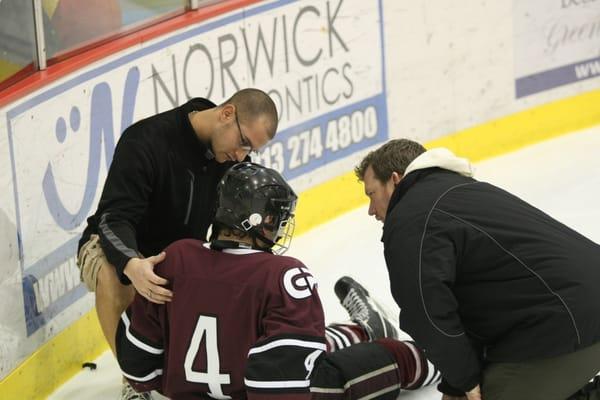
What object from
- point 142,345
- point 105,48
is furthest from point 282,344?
point 105,48

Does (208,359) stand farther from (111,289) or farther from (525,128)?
(525,128)

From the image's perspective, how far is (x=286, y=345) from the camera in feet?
8.90

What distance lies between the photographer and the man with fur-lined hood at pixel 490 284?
2781 mm

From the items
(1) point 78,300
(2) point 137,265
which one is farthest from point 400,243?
(1) point 78,300

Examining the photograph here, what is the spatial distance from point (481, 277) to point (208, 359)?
67 cm

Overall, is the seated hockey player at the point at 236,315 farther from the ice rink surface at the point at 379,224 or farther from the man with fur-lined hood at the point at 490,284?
the ice rink surface at the point at 379,224

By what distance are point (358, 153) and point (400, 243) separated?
2901 mm

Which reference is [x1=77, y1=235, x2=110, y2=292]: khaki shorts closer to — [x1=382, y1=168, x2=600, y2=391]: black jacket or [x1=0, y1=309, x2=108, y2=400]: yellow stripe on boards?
[x1=0, y1=309, x2=108, y2=400]: yellow stripe on boards

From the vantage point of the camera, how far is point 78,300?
411cm

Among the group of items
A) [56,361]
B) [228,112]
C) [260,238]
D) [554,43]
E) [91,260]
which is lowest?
[56,361]

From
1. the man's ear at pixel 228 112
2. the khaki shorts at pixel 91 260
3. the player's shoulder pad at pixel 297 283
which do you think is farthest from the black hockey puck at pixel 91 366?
the player's shoulder pad at pixel 297 283

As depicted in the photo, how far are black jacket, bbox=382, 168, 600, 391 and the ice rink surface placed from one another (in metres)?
0.78

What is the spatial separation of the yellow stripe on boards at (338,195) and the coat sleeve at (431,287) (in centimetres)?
145

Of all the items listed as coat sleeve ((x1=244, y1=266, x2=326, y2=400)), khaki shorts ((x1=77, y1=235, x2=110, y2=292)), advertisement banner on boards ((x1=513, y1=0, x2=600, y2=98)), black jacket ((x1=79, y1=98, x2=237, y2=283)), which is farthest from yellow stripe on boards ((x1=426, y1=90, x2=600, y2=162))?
coat sleeve ((x1=244, y1=266, x2=326, y2=400))
